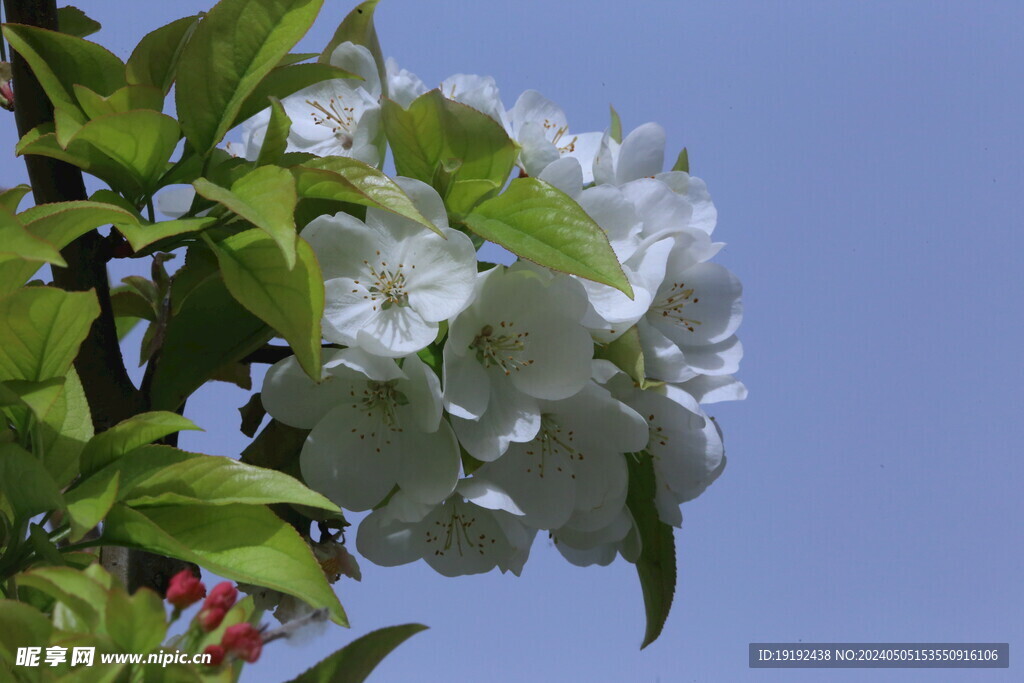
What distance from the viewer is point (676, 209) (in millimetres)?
935

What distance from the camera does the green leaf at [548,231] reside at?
2.51ft

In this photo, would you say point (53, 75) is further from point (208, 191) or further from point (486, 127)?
point (486, 127)

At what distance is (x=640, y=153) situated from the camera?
1.00 meters

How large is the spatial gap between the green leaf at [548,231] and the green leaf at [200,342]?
0.66ft

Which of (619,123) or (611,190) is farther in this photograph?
(619,123)

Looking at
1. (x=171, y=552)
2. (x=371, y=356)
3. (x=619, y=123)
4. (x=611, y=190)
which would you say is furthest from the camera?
(x=619, y=123)

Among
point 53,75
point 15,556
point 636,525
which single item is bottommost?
point 636,525

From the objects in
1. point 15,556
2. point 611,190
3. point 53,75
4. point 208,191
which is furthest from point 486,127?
point 15,556

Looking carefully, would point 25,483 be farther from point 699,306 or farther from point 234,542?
point 699,306

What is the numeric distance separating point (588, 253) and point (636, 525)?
320mm

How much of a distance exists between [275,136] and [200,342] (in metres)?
0.18

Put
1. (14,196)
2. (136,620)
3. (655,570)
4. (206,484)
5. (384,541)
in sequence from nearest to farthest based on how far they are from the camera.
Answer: (136,620)
(206,484)
(14,196)
(384,541)
(655,570)

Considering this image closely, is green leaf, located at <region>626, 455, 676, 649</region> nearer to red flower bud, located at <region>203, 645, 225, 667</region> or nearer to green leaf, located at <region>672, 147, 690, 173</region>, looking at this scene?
green leaf, located at <region>672, 147, 690, 173</region>

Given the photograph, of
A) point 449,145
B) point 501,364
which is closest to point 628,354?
point 501,364
